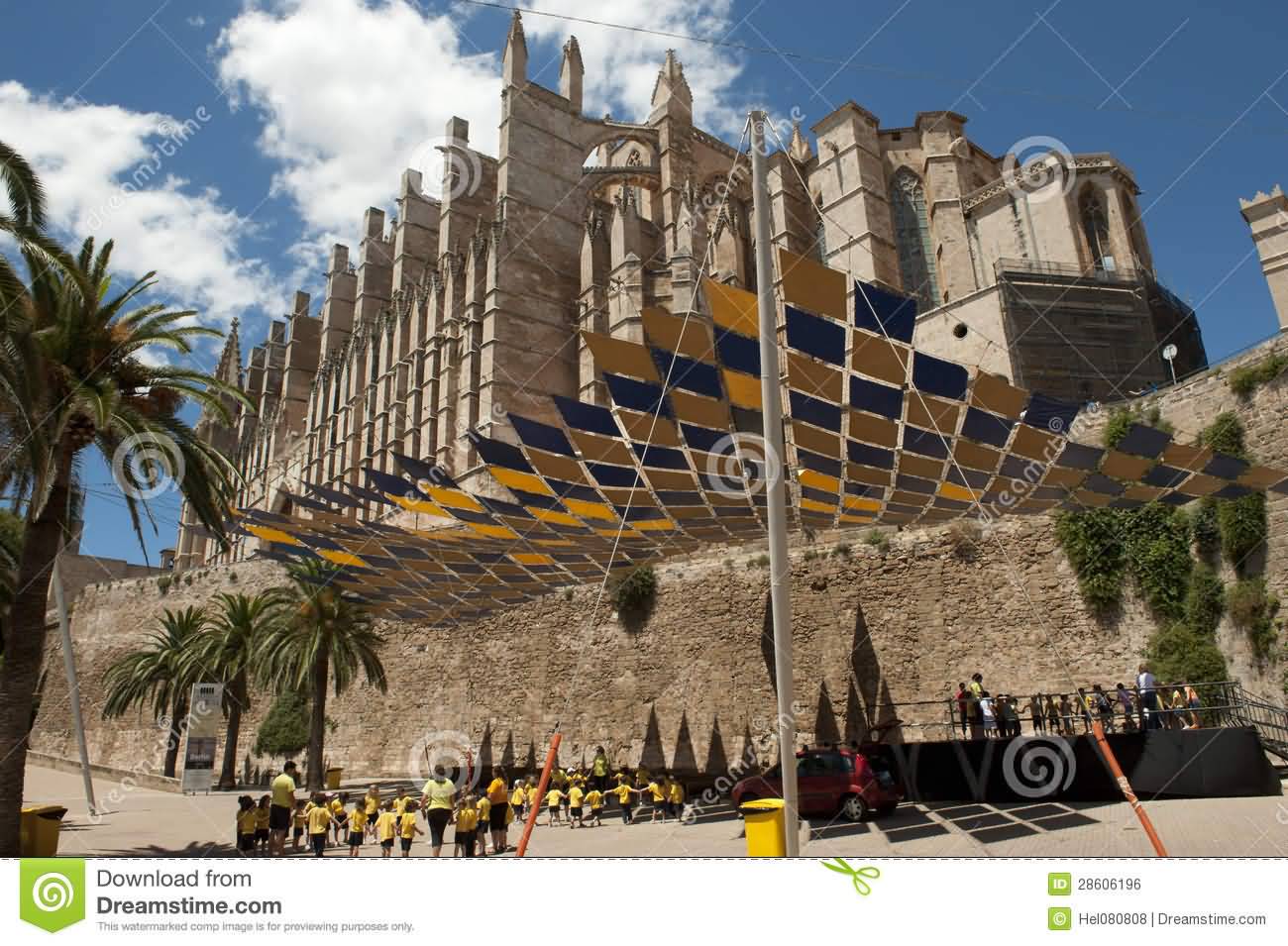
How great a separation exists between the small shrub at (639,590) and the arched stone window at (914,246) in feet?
56.8

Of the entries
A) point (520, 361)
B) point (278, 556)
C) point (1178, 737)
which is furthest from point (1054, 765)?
point (520, 361)

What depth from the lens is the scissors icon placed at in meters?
5.44

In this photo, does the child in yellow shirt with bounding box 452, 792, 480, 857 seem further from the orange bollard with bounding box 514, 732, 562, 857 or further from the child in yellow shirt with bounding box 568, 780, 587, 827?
the child in yellow shirt with bounding box 568, 780, 587, 827

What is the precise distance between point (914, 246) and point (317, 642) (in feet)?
86.8

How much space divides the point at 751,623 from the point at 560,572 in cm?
540

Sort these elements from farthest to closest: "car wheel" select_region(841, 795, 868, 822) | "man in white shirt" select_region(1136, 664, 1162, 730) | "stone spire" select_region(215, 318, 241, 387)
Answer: "stone spire" select_region(215, 318, 241, 387)
"man in white shirt" select_region(1136, 664, 1162, 730)
"car wheel" select_region(841, 795, 868, 822)

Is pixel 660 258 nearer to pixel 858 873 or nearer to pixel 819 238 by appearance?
pixel 819 238

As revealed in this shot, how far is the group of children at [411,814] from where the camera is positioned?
11094 mm

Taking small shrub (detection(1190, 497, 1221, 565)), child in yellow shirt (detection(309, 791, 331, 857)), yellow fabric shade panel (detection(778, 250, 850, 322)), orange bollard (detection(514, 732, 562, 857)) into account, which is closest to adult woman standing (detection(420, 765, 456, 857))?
child in yellow shirt (detection(309, 791, 331, 857))

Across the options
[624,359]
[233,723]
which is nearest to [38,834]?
[624,359]

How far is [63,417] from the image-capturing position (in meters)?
11.0

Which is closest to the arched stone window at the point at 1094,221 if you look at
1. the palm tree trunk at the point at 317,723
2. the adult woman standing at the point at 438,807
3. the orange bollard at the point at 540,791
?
the adult woman standing at the point at 438,807

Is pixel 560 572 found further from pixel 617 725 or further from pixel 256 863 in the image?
pixel 256 863

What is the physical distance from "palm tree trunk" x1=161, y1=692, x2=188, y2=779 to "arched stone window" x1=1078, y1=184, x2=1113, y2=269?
3436 cm
